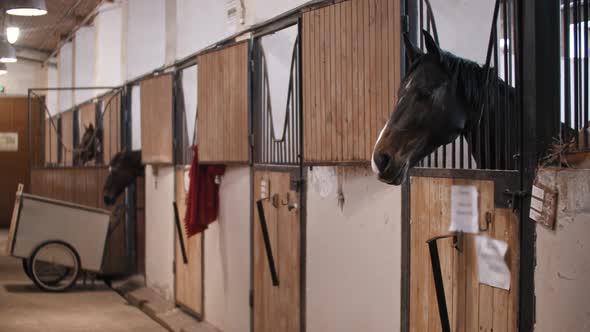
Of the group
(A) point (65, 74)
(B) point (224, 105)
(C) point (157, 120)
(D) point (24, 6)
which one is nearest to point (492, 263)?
(B) point (224, 105)

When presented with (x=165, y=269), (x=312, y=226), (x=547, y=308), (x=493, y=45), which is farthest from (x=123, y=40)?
(x=547, y=308)

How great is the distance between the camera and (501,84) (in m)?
2.41

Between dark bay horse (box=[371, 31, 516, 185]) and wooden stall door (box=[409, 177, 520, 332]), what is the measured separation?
0.69 ft

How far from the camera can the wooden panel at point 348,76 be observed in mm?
2939

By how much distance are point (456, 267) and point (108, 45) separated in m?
8.07

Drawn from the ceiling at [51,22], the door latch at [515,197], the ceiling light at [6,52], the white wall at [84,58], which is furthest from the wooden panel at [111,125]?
the door latch at [515,197]

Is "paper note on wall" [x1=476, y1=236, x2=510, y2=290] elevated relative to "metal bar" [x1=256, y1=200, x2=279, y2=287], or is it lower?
elevated

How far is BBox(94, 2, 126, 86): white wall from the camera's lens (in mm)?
9523

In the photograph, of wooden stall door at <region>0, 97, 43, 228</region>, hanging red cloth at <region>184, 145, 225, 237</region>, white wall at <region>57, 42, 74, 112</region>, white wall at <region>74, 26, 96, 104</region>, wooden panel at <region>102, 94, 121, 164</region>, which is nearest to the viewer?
hanging red cloth at <region>184, 145, 225, 237</region>

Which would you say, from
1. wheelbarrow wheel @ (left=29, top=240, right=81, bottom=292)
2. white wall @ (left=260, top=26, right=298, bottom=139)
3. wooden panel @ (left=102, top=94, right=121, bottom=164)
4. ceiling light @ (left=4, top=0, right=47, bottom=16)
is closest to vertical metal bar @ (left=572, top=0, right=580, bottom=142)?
white wall @ (left=260, top=26, right=298, bottom=139)

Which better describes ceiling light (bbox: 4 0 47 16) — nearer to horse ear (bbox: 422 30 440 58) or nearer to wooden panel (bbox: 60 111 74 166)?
wooden panel (bbox: 60 111 74 166)

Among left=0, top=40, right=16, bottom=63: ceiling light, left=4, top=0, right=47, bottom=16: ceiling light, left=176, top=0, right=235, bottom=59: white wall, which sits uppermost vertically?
left=0, top=40, right=16, bottom=63: ceiling light

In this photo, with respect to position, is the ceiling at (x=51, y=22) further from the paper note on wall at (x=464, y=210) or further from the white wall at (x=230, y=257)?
the paper note on wall at (x=464, y=210)

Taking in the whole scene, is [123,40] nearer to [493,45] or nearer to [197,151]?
[197,151]
